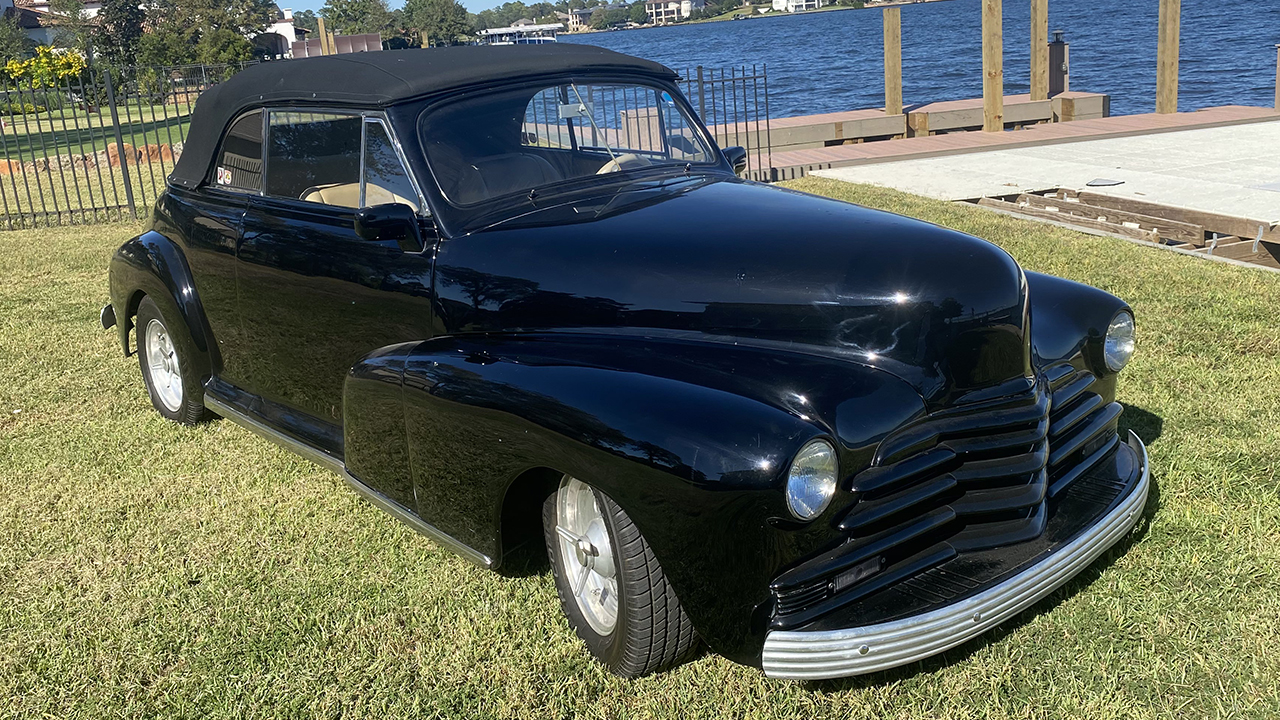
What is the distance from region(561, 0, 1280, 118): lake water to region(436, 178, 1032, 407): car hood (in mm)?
4978

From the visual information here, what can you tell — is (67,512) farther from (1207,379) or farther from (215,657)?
(1207,379)

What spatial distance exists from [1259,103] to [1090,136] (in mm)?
18113

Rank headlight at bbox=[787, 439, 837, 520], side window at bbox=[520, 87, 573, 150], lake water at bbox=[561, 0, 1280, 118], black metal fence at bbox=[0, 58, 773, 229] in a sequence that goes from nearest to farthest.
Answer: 1. headlight at bbox=[787, 439, 837, 520]
2. side window at bbox=[520, 87, 573, 150]
3. black metal fence at bbox=[0, 58, 773, 229]
4. lake water at bbox=[561, 0, 1280, 118]

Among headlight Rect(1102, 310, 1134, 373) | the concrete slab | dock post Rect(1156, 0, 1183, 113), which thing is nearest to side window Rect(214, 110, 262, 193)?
headlight Rect(1102, 310, 1134, 373)

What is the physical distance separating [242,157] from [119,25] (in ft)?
164

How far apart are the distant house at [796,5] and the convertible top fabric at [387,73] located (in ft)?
494

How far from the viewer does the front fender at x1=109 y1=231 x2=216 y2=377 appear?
490 cm

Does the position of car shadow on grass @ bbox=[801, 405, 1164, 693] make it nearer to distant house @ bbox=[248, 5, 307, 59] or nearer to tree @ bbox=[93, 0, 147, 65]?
distant house @ bbox=[248, 5, 307, 59]

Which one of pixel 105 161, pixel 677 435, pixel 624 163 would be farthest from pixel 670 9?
pixel 677 435

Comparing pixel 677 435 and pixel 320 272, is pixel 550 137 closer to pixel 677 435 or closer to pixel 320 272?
pixel 320 272

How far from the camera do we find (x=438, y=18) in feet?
296

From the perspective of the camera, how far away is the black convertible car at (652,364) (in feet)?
8.67

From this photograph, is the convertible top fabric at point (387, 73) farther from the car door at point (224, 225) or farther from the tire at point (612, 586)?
the tire at point (612, 586)

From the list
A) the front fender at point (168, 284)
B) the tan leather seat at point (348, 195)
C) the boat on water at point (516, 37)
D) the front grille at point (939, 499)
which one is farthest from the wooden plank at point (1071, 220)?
the front fender at point (168, 284)
